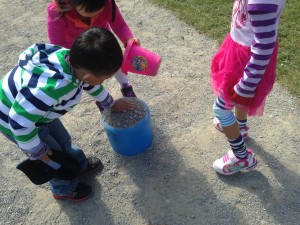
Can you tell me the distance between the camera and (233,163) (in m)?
2.50

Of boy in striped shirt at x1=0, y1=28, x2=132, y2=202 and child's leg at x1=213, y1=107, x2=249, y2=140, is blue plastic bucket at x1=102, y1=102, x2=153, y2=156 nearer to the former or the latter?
boy in striped shirt at x1=0, y1=28, x2=132, y2=202

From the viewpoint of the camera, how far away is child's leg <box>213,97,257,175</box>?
7.59ft

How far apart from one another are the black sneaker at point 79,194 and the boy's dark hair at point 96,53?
0.95 m

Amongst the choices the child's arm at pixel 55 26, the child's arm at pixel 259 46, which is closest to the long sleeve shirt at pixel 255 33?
the child's arm at pixel 259 46

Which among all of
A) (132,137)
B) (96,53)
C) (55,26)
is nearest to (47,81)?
(96,53)

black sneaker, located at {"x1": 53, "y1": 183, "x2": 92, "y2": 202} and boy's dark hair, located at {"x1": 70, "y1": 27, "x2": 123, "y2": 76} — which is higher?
boy's dark hair, located at {"x1": 70, "y1": 27, "x2": 123, "y2": 76}

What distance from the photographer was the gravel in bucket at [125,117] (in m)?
2.58

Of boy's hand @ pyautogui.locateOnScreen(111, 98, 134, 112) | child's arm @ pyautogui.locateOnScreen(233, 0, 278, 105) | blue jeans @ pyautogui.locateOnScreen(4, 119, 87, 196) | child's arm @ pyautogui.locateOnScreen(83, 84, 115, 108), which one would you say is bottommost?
blue jeans @ pyautogui.locateOnScreen(4, 119, 87, 196)

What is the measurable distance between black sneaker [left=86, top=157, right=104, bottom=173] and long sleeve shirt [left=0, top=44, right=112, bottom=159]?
61 centimetres

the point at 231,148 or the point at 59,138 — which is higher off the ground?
the point at 231,148

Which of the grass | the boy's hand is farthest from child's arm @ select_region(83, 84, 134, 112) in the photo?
the grass

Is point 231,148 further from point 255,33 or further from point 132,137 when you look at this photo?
point 255,33

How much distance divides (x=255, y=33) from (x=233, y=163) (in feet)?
3.26

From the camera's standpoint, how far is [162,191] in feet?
8.36
